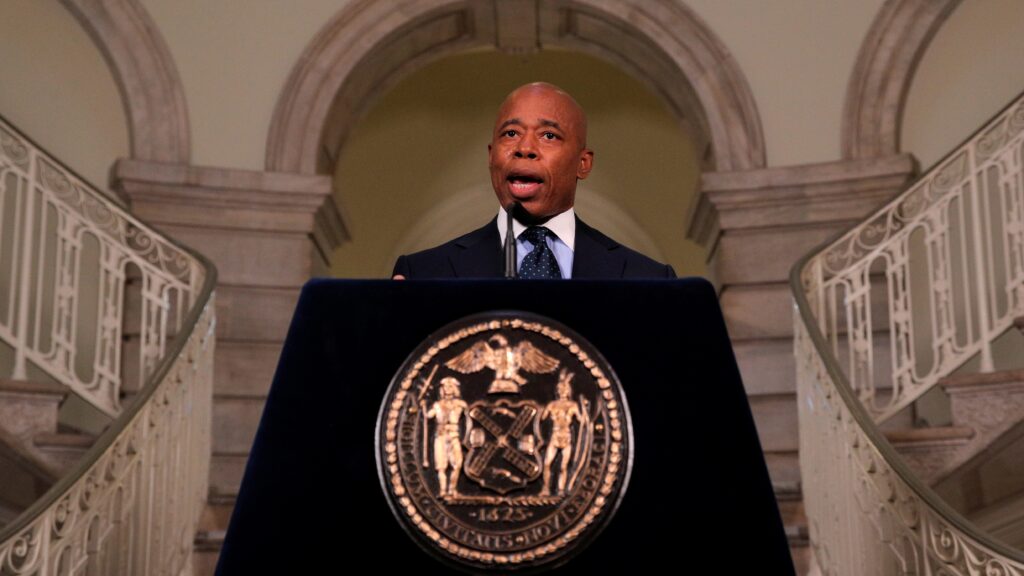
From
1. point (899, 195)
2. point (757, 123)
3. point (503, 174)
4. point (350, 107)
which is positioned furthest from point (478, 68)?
point (503, 174)

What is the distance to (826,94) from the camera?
295 inches

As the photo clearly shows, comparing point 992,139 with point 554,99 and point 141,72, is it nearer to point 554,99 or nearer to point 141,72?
point 554,99

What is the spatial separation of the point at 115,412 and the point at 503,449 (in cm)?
447

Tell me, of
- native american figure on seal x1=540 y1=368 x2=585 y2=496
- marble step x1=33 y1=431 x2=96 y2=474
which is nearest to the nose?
native american figure on seal x1=540 y1=368 x2=585 y2=496

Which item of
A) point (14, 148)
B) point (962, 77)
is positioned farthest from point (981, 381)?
point (14, 148)

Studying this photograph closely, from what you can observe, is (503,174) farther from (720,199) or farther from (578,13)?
(578,13)

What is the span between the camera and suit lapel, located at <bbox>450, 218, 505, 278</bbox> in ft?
7.56

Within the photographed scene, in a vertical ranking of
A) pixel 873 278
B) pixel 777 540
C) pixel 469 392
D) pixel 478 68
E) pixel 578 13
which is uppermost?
pixel 478 68

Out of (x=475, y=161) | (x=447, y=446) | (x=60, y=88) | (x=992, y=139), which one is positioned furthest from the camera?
(x=475, y=161)

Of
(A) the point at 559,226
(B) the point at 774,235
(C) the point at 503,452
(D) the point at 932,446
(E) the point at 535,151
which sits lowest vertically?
(C) the point at 503,452

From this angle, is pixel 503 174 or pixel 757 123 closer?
pixel 503 174

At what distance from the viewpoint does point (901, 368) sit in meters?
5.83

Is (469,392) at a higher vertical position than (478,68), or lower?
lower

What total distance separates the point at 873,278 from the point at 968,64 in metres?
1.41
